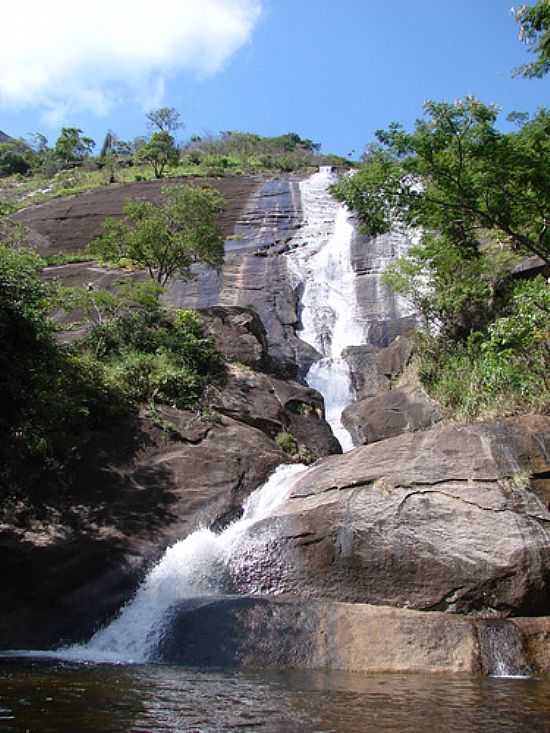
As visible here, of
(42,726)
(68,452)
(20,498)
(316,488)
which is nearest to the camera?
(42,726)

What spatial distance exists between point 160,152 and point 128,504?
1746 inches

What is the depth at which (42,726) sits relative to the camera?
5562 millimetres

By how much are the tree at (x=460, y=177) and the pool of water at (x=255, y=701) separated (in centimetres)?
778

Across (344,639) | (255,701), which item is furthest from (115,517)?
(255,701)

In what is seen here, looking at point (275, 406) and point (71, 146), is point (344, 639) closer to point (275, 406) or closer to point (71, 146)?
point (275, 406)

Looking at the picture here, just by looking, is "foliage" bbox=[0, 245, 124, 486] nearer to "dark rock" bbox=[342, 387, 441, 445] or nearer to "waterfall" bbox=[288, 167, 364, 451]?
"dark rock" bbox=[342, 387, 441, 445]

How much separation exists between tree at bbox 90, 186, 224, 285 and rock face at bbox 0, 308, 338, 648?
240 inches

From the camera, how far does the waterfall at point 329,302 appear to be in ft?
77.3

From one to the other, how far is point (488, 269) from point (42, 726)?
1799 centimetres

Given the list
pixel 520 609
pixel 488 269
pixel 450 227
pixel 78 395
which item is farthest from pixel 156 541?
pixel 488 269

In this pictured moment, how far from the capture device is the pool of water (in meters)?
5.86

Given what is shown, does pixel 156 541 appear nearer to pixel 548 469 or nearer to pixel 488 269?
pixel 548 469

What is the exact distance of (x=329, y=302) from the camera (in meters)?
29.2

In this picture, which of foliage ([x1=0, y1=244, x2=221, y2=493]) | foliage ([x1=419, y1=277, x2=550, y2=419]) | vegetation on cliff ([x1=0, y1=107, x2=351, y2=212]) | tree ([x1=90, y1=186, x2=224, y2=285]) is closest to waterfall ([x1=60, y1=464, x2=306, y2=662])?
foliage ([x1=0, y1=244, x2=221, y2=493])
